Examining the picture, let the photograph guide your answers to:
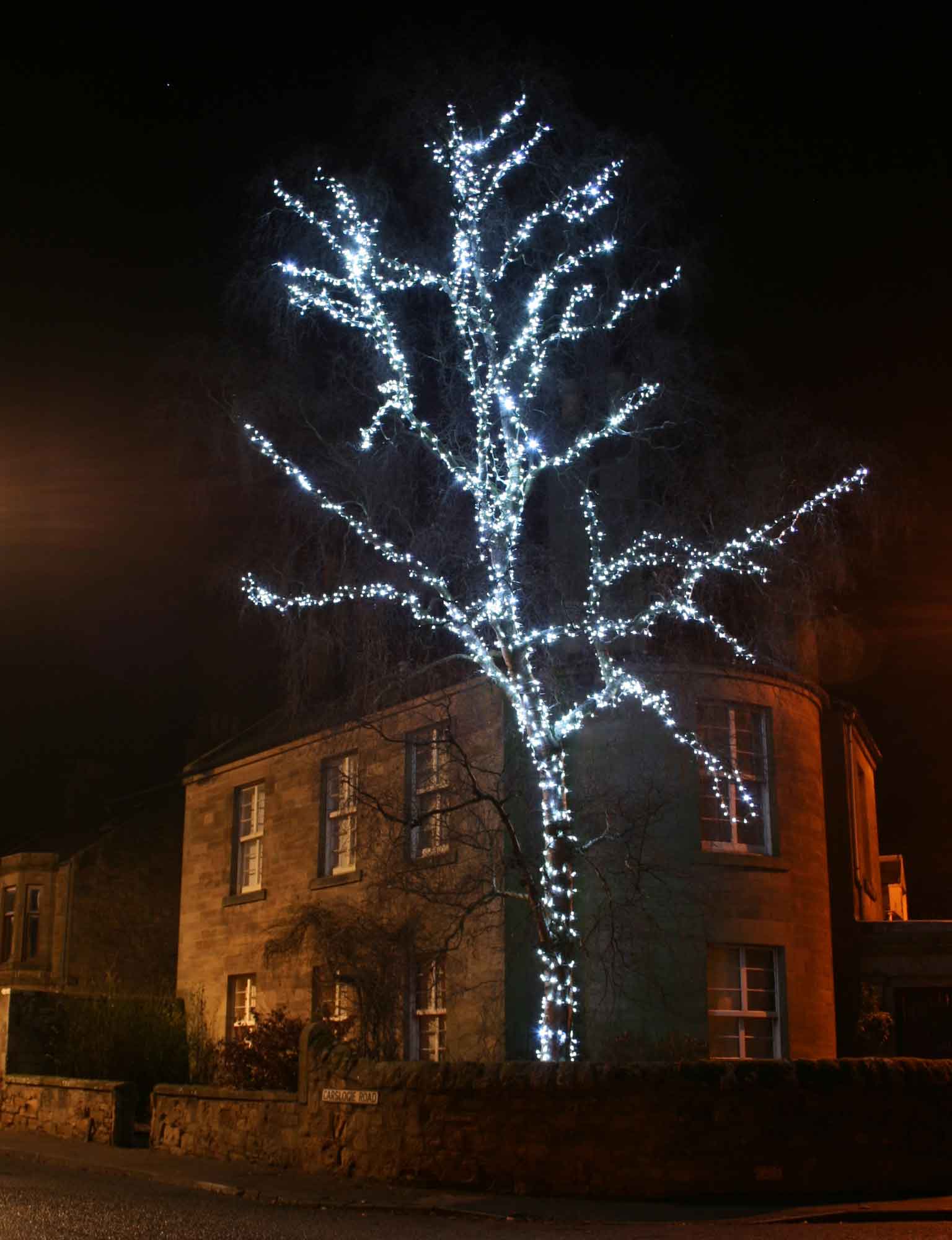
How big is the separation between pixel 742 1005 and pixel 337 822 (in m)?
7.62

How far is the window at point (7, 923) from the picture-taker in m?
33.3

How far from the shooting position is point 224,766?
27469 millimetres

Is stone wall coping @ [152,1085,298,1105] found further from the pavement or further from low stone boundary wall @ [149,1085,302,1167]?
the pavement

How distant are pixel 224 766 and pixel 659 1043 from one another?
1136 cm

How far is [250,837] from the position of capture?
26.6 metres

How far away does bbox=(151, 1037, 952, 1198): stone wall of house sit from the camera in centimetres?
1408

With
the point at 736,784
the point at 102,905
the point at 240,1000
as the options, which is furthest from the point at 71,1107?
the point at 102,905

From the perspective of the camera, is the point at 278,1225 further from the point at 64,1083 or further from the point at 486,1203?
the point at 64,1083

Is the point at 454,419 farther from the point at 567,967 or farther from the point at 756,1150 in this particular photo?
the point at 756,1150

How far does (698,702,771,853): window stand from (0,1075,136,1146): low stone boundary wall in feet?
28.4

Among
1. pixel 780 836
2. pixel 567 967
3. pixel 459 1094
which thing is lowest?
pixel 459 1094

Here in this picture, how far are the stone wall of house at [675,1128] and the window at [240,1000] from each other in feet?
35.8

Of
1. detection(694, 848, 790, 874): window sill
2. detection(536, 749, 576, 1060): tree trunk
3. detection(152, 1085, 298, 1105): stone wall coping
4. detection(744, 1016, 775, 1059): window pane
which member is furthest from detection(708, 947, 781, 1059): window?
detection(152, 1085, 298, 1105): stone wall coping

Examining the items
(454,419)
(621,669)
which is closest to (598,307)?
(454,419)
